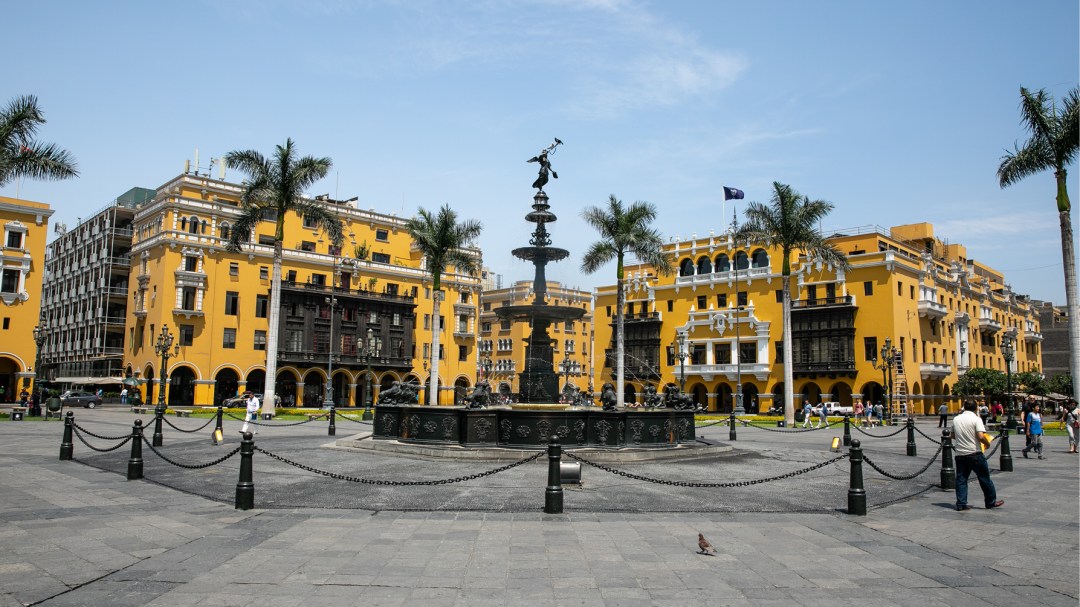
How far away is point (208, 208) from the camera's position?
56312 millimetres

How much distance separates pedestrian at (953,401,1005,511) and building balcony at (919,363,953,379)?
51.1 metres

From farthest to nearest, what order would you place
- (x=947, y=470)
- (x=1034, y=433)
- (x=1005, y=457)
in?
(x=1034, y=433) → (x=1005, y=457) → (x=947, y=470)

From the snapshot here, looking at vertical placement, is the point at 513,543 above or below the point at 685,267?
below

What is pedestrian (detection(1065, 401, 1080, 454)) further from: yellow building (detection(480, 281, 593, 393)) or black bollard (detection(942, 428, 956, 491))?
yellow building (detection(480, 281, 593, 393))

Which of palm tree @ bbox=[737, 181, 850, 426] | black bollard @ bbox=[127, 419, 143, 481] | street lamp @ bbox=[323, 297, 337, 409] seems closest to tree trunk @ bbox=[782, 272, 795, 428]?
palm tree @ bbox=[737, 181, 850, 426]

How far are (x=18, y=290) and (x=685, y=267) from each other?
56027 millimetres

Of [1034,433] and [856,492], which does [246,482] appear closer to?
[856,492]

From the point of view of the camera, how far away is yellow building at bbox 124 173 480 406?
179 feet

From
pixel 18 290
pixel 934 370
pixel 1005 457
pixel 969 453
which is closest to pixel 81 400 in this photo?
pixel 18 290

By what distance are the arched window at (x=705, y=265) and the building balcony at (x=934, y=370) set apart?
63.4ft

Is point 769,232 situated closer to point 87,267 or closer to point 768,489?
point 768,489

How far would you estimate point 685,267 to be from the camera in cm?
6769

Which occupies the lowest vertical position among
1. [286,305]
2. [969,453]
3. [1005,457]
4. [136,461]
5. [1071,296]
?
[1005,457]

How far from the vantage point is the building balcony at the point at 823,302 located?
56.3m
